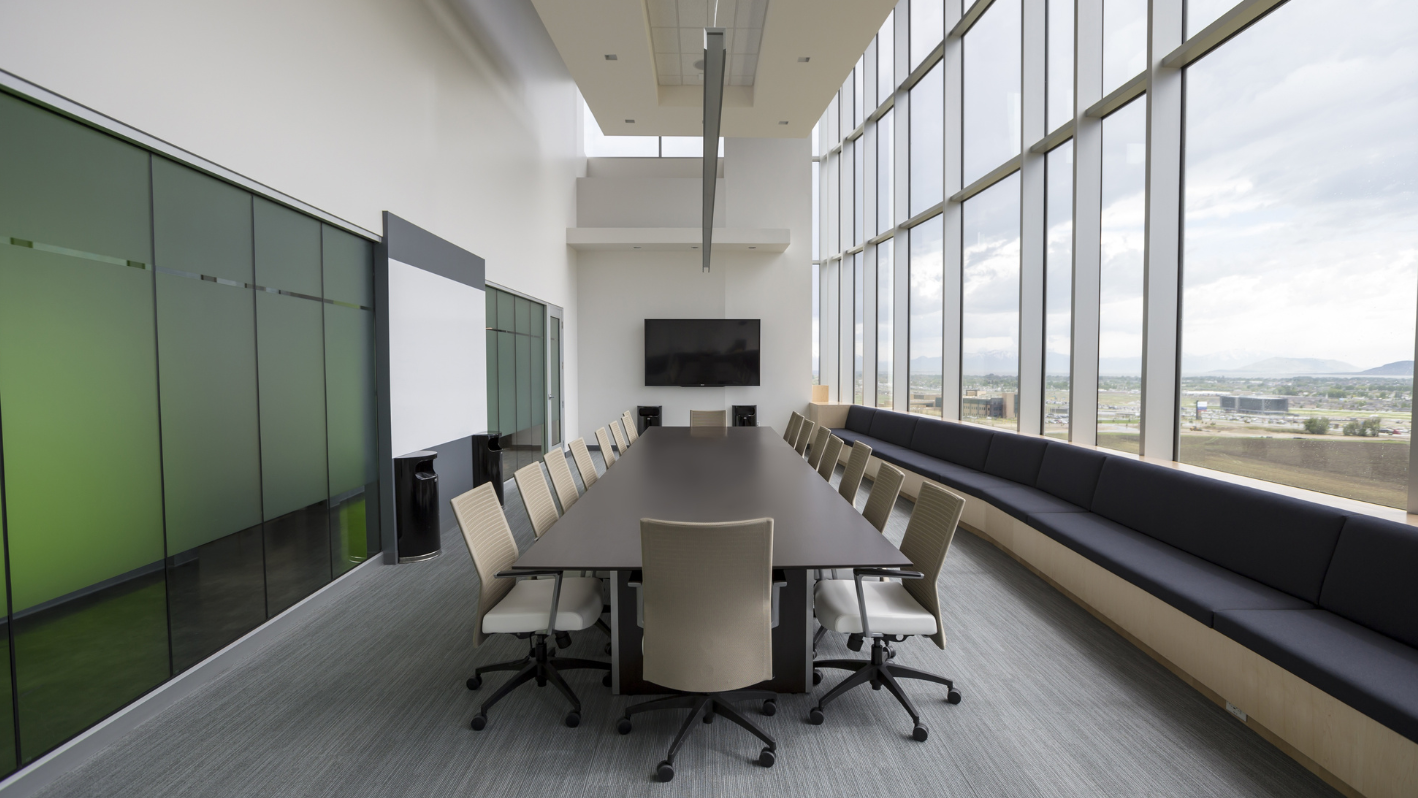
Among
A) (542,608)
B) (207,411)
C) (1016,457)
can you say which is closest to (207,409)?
(207,411)

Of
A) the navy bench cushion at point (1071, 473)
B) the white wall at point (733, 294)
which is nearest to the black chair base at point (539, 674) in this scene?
the navy bench cushion at point (1071, 473)

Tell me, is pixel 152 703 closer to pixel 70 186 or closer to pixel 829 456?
pixel 70 186

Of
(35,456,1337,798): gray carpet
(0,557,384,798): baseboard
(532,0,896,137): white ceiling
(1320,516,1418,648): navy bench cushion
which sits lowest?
(35,456,1337,798): gray carpet

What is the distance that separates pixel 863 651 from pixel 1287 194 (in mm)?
3825

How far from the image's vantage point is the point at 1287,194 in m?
3.54

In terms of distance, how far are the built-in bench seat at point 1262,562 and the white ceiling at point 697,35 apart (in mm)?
4661

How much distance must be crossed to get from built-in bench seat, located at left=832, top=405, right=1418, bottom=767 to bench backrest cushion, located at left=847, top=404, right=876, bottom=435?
4320mm

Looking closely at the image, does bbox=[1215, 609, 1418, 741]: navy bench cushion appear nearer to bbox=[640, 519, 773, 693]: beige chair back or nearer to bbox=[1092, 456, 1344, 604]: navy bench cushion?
bbox=[1092, 456, 1344, 604]: navy bench cushion

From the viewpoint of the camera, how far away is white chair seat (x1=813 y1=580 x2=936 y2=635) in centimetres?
241

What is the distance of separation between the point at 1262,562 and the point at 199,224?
5.54 metres

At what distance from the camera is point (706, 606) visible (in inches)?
83.1

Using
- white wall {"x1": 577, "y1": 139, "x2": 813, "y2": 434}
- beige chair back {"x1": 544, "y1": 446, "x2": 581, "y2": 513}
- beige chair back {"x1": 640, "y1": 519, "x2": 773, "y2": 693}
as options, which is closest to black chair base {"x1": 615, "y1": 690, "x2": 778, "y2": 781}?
beige chair back {"x1": 640, "y1": 519, "x2": 773, "y2": 693}

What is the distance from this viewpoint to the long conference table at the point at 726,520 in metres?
2.39

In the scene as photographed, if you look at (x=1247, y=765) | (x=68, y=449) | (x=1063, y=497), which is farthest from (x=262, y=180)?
(x=1063, y=497)
